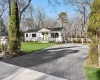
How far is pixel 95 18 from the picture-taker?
765cm

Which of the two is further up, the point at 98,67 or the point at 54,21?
the point at 54,21

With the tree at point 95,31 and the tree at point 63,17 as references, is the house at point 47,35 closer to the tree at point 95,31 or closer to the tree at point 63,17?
the tree at point 63,17

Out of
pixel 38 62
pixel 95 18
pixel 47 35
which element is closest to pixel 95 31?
pixel 95 18

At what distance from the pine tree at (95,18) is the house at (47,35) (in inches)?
953

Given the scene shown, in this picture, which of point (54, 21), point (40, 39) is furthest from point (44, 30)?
point (54, 21)

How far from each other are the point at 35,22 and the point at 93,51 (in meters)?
46.8

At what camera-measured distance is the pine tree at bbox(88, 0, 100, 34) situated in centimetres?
752

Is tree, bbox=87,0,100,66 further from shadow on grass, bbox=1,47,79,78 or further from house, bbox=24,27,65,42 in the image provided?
house, bbox=24,27,65,42

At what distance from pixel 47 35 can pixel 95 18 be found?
26.8 m

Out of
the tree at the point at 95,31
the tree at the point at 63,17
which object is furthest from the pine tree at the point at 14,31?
the tree at the point at 63,17

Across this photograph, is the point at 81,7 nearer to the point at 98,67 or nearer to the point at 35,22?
the point at 35,22

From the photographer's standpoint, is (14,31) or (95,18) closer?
A: (95,18)

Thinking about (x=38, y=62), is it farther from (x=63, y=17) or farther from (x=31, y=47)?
(x=63, y=17)

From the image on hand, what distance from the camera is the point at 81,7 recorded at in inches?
1348
